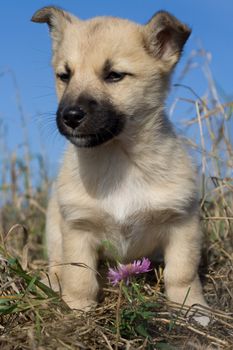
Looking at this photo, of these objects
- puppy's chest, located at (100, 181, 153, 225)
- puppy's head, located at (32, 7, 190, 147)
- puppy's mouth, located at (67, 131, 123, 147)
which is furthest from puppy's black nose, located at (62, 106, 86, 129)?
puppy's chest, located at (100, 181, 153, 225)

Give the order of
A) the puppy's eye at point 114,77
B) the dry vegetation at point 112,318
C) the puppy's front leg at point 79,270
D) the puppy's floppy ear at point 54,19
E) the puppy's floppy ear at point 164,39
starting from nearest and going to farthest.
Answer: the dry vegetation at point 112,318 → the puppy's eye at point 114,77 → the puppy's front leg at point 79,270 → the puppy's floppy ear at point 164,39 → the puppy's floppy ear at point 54,19

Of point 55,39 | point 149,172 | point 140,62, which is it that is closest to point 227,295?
point 149,172

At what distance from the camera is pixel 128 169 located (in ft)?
14.2

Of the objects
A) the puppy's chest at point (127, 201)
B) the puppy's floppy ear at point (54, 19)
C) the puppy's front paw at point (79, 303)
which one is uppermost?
the puppy's floppy ear at point (54, 19)

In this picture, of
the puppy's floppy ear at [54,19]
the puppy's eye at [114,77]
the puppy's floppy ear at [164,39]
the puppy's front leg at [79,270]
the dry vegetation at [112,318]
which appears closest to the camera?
the dry vegetation at [112,318]

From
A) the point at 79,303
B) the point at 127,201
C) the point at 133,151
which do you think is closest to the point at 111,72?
the point at 133,151

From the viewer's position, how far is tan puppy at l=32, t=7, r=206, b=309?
411cm

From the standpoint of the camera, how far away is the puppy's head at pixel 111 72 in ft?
12.8

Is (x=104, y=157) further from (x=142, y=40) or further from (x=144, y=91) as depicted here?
(x=142, y=40)

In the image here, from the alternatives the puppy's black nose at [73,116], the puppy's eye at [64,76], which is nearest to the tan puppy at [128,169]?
the puppy's eye at [64,76]

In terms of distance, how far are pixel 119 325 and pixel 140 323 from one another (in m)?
0.12

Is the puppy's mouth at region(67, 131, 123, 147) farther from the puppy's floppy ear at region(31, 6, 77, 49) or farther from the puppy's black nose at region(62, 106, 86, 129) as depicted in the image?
the puppy's floppy ear at region(31, 6, 77, 49)

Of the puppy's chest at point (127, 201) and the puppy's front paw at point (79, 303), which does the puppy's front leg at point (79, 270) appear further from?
the puppy's chest at point (127, 201)

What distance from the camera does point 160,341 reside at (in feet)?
10.6
